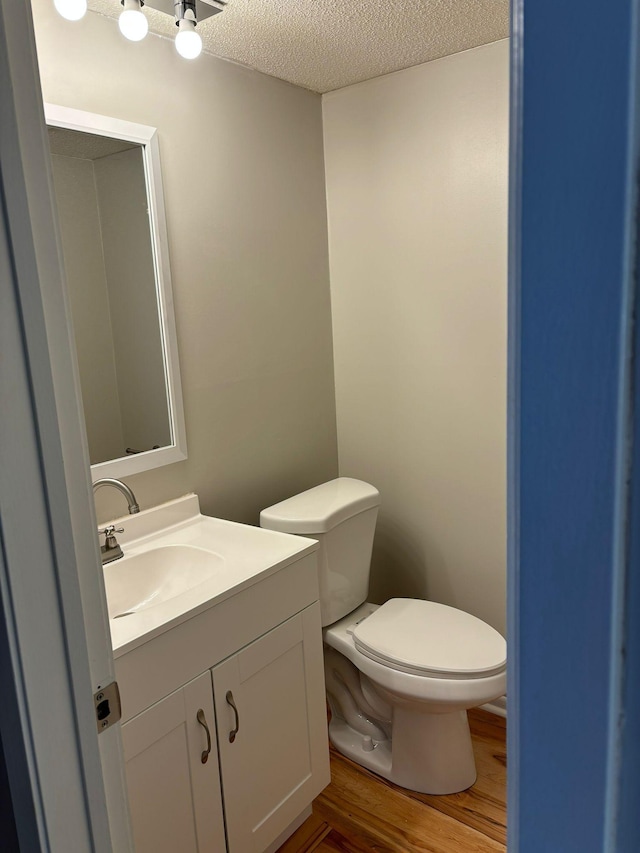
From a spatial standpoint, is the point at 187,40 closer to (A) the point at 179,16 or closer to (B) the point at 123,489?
(A) the point at 179,16

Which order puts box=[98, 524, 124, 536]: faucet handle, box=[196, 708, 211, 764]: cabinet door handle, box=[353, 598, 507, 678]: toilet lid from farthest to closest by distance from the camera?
box=[353, 598, 507, 678]: toilet lid < box=[98, 524, 124, 536]: faucet handle < box=[196, 708, 211, 764]: cabinet door handle

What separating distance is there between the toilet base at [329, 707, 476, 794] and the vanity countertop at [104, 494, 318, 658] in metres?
0.71

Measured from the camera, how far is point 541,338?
1.04 ft

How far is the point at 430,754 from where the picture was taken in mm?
1985

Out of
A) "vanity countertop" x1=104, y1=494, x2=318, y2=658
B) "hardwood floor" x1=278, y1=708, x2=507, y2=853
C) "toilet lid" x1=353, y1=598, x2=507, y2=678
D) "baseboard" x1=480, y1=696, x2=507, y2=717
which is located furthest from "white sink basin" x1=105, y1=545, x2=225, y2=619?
"baseboard" x1=480, y1=696, x2=507, y2=717

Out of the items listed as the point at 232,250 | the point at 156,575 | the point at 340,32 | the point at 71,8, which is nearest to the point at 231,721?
the point at 156,575

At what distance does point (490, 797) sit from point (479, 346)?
1.42 metres

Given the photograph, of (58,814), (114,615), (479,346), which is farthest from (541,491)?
(479,346)

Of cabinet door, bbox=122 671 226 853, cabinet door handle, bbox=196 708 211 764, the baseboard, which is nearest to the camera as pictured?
cabinet door, bbox=122 671 226 853

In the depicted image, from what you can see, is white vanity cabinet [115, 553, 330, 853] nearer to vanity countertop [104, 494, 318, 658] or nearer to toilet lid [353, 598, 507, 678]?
vanity countertop [104, 494, 318, 658]

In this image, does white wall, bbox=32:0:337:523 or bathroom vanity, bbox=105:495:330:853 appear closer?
bathroom vanity, bbox=105:495:330:853

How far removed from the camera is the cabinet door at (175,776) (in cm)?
136

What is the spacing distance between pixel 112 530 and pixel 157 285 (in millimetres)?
707

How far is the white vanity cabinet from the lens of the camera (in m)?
1.37
